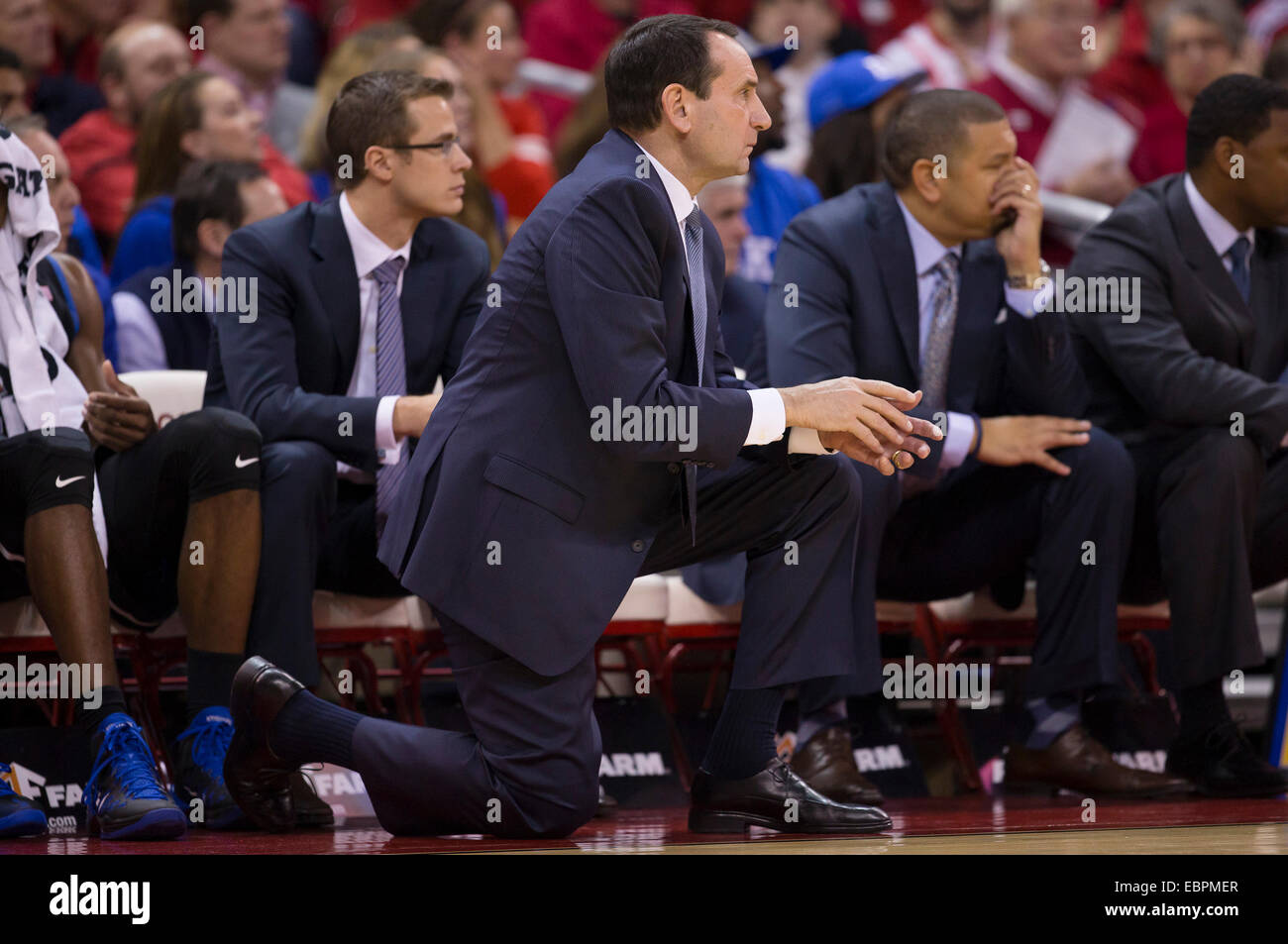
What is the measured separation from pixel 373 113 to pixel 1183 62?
3.61 metres

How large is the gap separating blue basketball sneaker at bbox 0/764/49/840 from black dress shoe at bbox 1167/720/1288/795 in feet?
7.43

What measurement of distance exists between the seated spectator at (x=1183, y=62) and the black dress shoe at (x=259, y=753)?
4215 mm

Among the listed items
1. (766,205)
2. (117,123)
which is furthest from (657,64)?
(117,123)

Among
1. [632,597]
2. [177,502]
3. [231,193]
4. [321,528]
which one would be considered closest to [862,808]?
[632,597]

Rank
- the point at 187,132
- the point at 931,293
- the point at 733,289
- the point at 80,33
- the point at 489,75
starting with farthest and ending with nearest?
the point at 80,33 < the point at 489,75 < the point at 187,132 < the point at 733,289 < the point at 931,293

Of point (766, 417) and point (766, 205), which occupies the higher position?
point (766, 205)

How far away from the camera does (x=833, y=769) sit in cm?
324

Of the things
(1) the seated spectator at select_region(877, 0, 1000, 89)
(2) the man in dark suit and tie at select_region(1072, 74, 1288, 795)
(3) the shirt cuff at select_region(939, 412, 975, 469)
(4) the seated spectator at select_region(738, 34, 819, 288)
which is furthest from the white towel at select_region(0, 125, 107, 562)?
(1) the seated spectator at select_region(877, 0, 1000, 89)

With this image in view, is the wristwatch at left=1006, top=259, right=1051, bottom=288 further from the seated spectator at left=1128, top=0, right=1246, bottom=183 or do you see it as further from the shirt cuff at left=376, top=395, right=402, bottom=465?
the seated spectator at left=1128, top=0, right=1246, bottom=183

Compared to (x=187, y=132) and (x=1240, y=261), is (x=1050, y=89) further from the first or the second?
(x=187, y=132)

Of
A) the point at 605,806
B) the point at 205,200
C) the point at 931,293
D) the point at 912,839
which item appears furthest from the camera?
the point at 205,200

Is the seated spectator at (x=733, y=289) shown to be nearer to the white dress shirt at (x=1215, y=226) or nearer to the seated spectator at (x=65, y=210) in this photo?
the white dress shirt at (x=1215, y=226)

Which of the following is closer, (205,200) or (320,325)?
(320,325)
